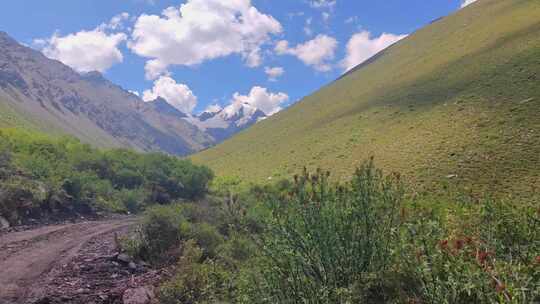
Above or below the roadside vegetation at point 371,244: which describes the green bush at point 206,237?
below

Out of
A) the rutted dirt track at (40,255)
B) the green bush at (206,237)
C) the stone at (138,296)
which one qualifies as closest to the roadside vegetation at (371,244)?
the stone at (138,296)

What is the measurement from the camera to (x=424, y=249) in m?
4.22

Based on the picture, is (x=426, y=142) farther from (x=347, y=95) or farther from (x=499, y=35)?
(x=347, y=95)

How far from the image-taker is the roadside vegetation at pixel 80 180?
20.9 metres

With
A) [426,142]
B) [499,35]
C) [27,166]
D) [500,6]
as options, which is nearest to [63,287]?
[27,166]

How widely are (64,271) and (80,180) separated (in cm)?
1910

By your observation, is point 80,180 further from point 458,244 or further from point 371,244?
point 458,244

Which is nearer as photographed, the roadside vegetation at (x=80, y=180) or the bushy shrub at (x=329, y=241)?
the bushy shrub at (x=329, y=241)

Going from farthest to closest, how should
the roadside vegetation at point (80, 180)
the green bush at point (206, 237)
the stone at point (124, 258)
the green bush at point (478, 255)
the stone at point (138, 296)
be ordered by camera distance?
the roadside vegetation at point (80, 180) → the green bush at point (206, 237) → the stone at point (124, 258) → the stone at point (138, 296) → the green bush at point (478, 255)

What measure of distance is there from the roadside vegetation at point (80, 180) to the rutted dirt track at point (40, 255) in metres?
3.09

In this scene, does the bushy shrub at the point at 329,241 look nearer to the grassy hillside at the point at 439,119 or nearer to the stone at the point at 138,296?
the grassy hillside at the point at 439,119

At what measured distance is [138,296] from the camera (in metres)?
8.40

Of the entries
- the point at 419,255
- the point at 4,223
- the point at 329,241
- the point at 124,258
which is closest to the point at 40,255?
the point at 124,258

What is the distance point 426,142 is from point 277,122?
46.5 meters
